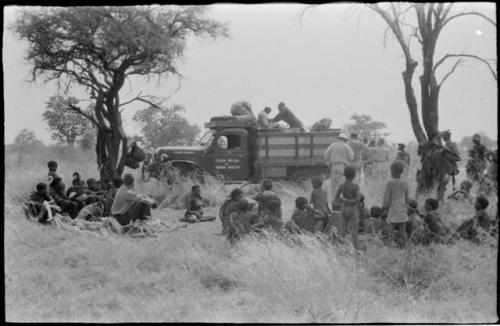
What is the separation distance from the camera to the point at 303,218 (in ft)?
24.9

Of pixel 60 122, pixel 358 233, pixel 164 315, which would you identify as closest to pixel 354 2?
pixel 358 233

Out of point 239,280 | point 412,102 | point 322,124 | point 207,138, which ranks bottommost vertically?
point 239,280

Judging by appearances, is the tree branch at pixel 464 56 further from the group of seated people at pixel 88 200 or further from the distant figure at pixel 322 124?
the group of seated people at pixel 88 200

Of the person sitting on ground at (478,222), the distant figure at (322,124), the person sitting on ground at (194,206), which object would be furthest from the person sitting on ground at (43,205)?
the person sitting on ground at (478,222)

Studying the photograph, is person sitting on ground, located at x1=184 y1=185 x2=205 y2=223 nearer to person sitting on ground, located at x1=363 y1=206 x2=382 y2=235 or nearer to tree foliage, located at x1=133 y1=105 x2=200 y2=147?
tree foliage, located at x1=133 y1=105 x2=200 y2=147

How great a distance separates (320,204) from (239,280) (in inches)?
60.4

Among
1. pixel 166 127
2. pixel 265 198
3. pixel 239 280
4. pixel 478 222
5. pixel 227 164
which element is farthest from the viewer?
pixel 227 164

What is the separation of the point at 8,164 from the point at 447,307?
5188 mm

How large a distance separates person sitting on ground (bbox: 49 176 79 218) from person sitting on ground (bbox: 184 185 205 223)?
156 centimetres

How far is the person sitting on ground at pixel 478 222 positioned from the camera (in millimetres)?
7262

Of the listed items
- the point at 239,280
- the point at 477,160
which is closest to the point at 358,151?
the point at 477,160

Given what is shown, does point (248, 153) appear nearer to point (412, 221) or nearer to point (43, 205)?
point (43, 205)

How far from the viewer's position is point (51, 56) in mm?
9117

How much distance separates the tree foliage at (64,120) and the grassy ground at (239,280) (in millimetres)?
734
